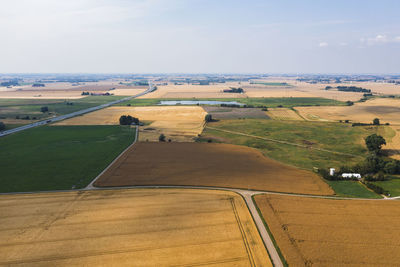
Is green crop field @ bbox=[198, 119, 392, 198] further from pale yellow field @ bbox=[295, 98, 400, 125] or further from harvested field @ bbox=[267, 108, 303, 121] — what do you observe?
pale yellow field @ bbox=[295, 98, 400, 125]

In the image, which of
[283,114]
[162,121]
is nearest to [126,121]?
[162,121]

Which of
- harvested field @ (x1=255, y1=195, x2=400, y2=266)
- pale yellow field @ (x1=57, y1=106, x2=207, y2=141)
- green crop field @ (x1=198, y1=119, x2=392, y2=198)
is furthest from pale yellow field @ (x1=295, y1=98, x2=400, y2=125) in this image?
harvested field @ (x1=255, y1=195, x2=400, y2=266)

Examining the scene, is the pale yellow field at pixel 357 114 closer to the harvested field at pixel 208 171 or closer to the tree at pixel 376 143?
the tree at pixel 376 143

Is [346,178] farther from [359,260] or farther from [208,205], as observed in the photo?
[208,205]

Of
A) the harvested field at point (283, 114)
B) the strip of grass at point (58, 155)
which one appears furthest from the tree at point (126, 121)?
the harvested field at point (283, 114)

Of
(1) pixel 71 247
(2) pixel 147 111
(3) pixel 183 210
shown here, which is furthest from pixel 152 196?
(2) pixel 147 111
